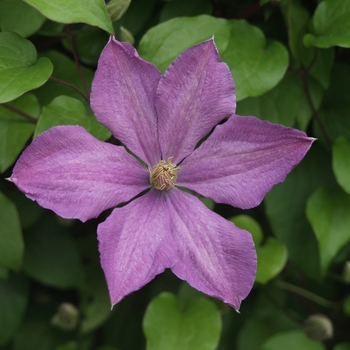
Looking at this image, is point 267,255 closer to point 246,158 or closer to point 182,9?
point 246,158

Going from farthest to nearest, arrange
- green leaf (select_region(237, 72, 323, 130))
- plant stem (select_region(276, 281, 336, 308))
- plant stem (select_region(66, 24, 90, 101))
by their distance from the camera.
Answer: plant stem (select_region(276, 281, 336, 308))
green leaf (select_region(237, 72, 323, 130))
plant stem (select_region(66, 24, 90, 101))

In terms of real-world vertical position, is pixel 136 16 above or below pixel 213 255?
above

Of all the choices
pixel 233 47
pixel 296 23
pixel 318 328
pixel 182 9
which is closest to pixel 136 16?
pixel 182 9

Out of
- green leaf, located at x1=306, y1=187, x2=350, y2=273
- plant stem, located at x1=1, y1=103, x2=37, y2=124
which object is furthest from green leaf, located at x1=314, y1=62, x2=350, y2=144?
plant stem, located at x1=1, y1=103, x2=37, y2=124

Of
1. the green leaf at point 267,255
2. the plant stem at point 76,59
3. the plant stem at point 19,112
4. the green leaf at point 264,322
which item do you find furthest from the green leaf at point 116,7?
the green leaf at point 264,322

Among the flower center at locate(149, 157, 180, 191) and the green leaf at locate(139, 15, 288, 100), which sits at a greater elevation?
the green leaf at locate(139, 15, 288, 100)

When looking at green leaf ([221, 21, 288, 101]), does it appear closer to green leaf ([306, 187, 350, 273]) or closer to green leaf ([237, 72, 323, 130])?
green leaf ([237, 72, 323, 130])

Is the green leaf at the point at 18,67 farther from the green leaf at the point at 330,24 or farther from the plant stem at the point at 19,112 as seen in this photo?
the green leaf at the point at 330,24
